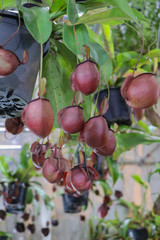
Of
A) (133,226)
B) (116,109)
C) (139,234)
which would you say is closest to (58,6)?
(116,109)

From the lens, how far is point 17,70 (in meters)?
0.48

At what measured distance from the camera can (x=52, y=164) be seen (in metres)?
0.47

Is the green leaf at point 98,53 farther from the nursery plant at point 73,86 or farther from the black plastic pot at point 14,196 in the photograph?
the black plastic pot at point 14,196

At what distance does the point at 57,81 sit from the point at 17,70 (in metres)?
0.15

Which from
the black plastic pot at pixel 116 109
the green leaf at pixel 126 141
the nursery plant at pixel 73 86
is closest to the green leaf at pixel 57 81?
the nursery plant at pixel 73 86

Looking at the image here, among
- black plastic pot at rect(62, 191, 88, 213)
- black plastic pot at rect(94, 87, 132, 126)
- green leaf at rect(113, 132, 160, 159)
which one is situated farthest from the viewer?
black plastic pot at rect(62, 191, 88, 213)

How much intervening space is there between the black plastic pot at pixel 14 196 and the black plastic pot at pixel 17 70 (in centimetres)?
100

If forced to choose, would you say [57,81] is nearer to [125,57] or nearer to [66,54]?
[66,54]

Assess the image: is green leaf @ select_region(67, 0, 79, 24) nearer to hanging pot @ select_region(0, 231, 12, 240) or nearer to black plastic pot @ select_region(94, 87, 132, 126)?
black plastic pot @ select_region(94, 87, 132, 126)

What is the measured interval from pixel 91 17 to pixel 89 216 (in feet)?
8.00

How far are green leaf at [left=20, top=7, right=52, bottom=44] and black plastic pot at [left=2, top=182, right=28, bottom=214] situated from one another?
1.15 m

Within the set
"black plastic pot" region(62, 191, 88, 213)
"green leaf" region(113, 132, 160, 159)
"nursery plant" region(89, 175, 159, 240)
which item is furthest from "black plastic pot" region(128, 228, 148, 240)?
"green leaf" region(113, 132, 160, 159)

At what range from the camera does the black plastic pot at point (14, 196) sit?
1.42m

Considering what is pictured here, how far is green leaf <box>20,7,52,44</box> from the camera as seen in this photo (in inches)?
16.1
